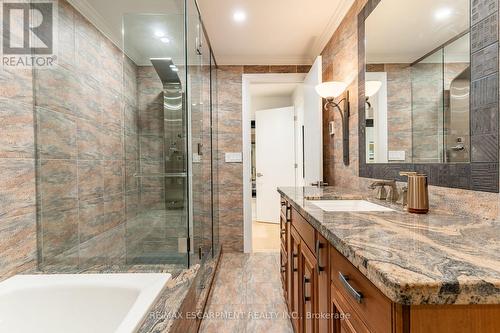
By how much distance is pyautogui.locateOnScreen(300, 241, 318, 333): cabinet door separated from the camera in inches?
43.8

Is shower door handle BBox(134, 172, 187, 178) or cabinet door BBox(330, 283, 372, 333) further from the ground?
shower door handle BBox(134, 172, 187, 178)

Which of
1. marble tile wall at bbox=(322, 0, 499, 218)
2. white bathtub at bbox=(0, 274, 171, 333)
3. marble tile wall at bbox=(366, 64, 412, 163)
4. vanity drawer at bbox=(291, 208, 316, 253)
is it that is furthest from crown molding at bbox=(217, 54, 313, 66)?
white bathtub at bbox=(0, 274, 171, 333)

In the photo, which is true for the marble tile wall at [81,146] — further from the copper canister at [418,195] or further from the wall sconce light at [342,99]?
the copper canister at [418,195]

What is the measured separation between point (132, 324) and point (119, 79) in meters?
1.97

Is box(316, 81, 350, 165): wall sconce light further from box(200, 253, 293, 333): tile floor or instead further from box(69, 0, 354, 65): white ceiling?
box(200, 253, 293, 333): tile floor

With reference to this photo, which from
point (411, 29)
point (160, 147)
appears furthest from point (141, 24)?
point (411, 29)

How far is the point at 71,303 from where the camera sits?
42.0 inches

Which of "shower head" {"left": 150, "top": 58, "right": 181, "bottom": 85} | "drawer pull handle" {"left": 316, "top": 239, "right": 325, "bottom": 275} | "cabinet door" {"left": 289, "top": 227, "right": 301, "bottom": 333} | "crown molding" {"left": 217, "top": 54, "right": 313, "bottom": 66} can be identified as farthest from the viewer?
"crown molding" {"left": 217, "top": 54, "right": 313, "bottom": 66}

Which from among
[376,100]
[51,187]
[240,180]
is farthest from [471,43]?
[240,180]

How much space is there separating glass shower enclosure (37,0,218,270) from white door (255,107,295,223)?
2.37 m

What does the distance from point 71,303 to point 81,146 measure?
105 centimetres

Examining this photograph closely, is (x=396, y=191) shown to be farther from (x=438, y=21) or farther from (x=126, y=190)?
(x=126, y=190)

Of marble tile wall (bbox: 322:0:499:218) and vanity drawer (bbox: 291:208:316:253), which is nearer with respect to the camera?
marble tile wall (bbox: 322:0:499:218)

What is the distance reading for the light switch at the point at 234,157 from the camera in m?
3.17
